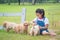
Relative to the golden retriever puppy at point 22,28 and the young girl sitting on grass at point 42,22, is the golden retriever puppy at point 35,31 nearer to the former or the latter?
the young girl sitting on grass at point 42,22

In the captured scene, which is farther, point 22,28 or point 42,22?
point 22,28

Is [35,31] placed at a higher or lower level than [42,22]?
lower

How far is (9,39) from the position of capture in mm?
6133

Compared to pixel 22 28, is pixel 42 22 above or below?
above

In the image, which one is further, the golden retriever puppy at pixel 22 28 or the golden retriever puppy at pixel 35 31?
the golden retriever puppy at pixel 22 28

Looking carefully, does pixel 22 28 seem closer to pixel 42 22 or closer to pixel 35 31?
pixel 35 31

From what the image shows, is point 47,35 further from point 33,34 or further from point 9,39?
point 9,39

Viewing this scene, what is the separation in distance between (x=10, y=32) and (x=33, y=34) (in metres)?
0.89

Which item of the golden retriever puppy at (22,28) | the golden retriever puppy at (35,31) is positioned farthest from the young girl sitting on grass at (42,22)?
the golden retriever puppy at (22,28)

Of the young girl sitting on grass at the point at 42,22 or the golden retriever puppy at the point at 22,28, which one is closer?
the young girl sitting on grass at the point at 42,22

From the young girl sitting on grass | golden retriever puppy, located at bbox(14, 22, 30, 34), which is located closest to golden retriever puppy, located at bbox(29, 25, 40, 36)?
the young girl sitting on grass

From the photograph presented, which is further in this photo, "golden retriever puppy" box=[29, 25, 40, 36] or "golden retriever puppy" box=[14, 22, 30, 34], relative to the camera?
"golden retriever puppy" box=[14, 22, 30, 34]

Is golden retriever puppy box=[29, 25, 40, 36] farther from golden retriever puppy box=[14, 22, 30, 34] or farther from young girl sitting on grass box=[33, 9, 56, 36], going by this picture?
golden retriever puppy box=[14, 22, 30, 34]

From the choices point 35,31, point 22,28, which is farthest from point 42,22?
point 22,28
